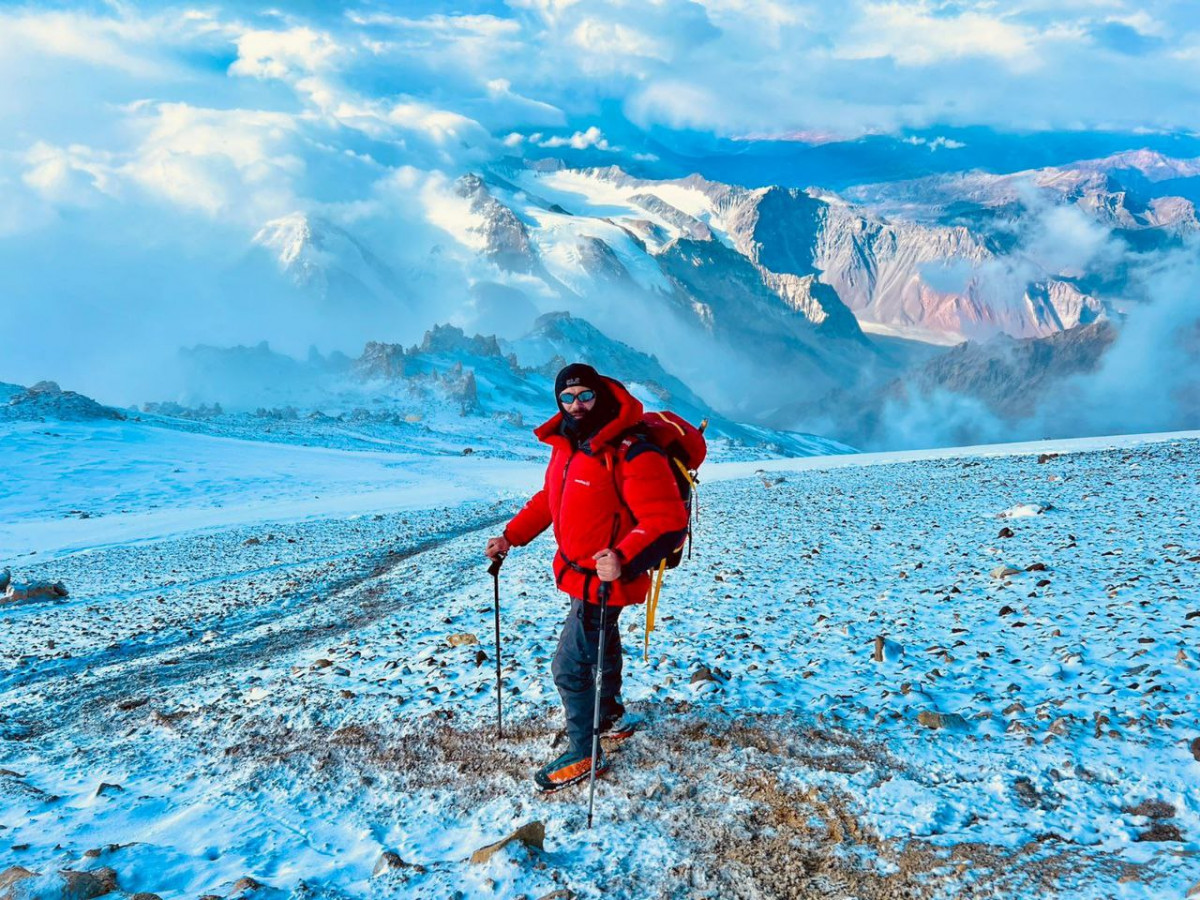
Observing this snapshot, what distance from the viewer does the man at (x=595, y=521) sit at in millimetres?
5531

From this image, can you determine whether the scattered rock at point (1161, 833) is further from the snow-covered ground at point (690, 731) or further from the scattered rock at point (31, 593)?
the scattered rock at point (31, 593)

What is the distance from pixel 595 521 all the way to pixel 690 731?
2365mm

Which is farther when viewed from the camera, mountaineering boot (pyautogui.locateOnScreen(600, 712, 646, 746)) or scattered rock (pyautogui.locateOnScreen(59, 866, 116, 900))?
mountaineering boot (pyautogui.locateOnScreen(600, 712, 646, 746))

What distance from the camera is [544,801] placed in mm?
5777

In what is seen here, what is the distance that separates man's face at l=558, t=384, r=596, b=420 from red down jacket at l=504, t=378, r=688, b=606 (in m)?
0.17

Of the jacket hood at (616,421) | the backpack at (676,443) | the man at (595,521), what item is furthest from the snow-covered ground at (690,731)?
the jacket hood at (616,421)

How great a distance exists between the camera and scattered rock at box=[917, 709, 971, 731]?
6.19 m

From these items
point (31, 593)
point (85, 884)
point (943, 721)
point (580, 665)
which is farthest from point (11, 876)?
point (31, 593)

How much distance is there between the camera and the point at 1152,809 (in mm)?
4781

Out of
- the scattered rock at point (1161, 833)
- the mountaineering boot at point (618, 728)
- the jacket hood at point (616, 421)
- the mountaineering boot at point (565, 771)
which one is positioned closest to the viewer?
the scattered rock at point (1161, 833)

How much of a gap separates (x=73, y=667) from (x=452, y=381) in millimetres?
159869

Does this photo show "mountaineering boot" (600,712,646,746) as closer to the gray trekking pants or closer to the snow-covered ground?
the snow-covered ground

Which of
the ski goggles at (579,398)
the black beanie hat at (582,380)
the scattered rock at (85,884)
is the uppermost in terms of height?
the black beanie hat at (582,380)

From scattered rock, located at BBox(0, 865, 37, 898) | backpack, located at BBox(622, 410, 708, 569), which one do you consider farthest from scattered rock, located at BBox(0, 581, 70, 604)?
backpack, located at BBox(622, 410, 708, 569)
